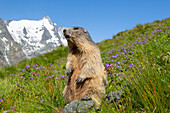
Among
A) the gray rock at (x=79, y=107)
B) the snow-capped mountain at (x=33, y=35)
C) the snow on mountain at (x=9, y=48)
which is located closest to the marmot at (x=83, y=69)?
the gray rock at (x=79, y=107)

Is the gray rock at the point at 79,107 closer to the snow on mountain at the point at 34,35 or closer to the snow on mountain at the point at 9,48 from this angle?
the snow on mountain at the point at 9,48

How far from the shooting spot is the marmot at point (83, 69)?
2.90 meters

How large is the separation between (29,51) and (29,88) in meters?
103

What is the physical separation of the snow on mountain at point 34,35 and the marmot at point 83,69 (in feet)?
315

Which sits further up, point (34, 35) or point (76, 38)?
point (34, 35)

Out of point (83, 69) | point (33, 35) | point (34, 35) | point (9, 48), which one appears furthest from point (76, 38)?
point (34, 35)

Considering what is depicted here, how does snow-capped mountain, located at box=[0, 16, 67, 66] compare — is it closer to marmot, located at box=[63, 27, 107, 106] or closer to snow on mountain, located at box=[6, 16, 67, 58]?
snow on mountain, located at box=[6, 16, 67, 58]

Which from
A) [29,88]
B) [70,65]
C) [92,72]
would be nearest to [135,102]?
[92,72]

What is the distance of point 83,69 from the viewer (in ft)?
9.91

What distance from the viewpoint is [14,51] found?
5672 centimetres

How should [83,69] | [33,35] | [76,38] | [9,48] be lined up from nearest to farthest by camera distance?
[83,69] < [76,38] < [9,48] < [33,35]

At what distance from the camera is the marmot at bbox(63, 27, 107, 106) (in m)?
2.90

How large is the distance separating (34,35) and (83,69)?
4497 inches

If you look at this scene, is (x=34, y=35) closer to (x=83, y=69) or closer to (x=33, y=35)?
(x=33, y=35)
